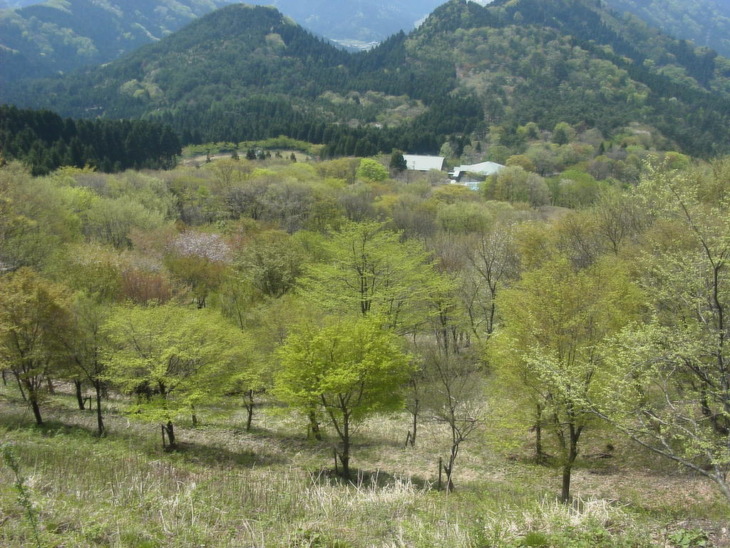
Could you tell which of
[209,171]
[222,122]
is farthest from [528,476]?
[222,122]

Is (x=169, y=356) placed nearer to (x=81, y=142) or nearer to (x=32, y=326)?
(x=32, y=326)

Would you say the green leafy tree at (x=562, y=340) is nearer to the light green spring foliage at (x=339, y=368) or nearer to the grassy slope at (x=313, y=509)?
the grassy slope at (x=313, y=509)

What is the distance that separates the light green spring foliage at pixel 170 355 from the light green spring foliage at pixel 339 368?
11.6 ft

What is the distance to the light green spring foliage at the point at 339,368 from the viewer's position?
591 inches

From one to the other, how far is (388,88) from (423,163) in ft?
238

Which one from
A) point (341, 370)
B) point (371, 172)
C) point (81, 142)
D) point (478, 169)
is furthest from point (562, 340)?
Answer: point (478, 169)

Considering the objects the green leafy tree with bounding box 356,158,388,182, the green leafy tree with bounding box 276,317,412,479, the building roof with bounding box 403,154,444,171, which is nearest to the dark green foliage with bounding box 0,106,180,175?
the green leafy tree with bounding box 356,158,388,182

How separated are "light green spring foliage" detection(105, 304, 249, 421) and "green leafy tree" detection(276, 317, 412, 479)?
3625mm

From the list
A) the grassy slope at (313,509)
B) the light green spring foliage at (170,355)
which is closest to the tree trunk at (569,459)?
the grassy slope at (313,509)

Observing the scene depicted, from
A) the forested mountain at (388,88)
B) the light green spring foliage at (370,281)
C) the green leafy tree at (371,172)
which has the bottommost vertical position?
the light green spring foliage at (370,281)

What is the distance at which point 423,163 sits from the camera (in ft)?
315

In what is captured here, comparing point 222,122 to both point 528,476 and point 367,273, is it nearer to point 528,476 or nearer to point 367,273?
point 367,273

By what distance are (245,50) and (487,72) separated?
92.1 m

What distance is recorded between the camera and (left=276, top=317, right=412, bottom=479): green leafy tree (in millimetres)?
15016
